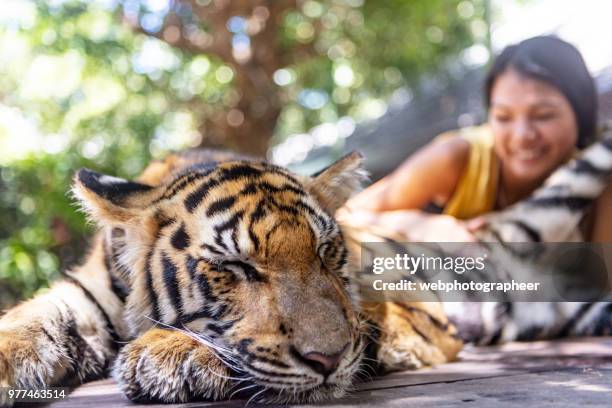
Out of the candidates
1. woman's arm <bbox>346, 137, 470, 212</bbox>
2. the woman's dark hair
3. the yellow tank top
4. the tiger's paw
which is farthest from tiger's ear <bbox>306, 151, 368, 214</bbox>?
the woman's dark hair

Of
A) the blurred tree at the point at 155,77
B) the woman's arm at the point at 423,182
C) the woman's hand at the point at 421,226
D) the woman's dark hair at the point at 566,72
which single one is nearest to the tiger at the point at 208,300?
the woman's hand at the point at 421,226

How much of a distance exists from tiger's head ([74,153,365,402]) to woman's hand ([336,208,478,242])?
116 centimetres

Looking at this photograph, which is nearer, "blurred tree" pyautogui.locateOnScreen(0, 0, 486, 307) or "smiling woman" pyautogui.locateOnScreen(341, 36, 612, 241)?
"smiling woman" pyautogui.locateOnScreen(341, 36, 612, 241)

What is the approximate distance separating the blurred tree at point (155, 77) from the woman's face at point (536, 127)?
336 cm

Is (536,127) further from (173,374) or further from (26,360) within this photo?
(26,360)

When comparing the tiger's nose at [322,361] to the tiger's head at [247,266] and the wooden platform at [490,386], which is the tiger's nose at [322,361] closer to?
the tiger's head at [247,266]

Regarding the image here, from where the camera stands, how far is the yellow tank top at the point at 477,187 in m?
3.91

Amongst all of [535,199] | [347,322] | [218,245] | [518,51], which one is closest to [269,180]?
[218,245]

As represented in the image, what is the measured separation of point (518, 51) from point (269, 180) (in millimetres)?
2640

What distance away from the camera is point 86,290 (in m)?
2.20

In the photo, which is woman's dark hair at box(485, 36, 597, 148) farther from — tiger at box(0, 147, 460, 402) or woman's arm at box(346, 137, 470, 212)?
tiger at box(0, 147, 460, 402)

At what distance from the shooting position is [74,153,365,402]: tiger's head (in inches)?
61.5

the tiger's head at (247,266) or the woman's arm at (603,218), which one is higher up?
the tiger's head at (247,266)

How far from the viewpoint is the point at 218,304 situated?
174cm
